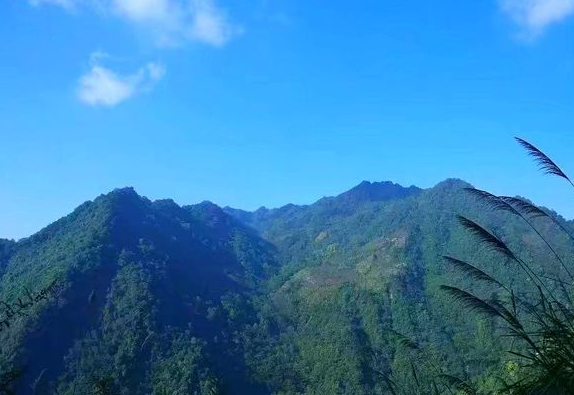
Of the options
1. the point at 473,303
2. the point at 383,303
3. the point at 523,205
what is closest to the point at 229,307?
the point at 383,303

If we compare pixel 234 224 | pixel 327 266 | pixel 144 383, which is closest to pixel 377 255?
pixel 327 266

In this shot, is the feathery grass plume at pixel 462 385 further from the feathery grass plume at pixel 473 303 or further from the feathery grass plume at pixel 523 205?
the feathery grass plume at pixel 523 205

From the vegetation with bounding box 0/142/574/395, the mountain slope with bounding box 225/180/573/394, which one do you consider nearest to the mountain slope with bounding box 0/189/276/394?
the vegetation with bounding box 0/142/574/395

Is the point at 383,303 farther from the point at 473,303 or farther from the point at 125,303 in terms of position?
the point at 473,303

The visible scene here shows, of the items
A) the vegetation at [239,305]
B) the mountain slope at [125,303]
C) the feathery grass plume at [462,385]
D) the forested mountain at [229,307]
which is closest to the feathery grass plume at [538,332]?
the feathery grass plume at [462,385]

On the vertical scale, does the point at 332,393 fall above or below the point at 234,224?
below

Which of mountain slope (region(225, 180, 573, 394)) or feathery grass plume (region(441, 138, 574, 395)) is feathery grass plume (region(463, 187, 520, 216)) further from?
mountain slope (region(225, 180, 573, 394))

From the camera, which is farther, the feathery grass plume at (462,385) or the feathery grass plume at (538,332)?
the feathery grass plume at (462,385)

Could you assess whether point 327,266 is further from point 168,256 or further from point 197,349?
point 197,349
